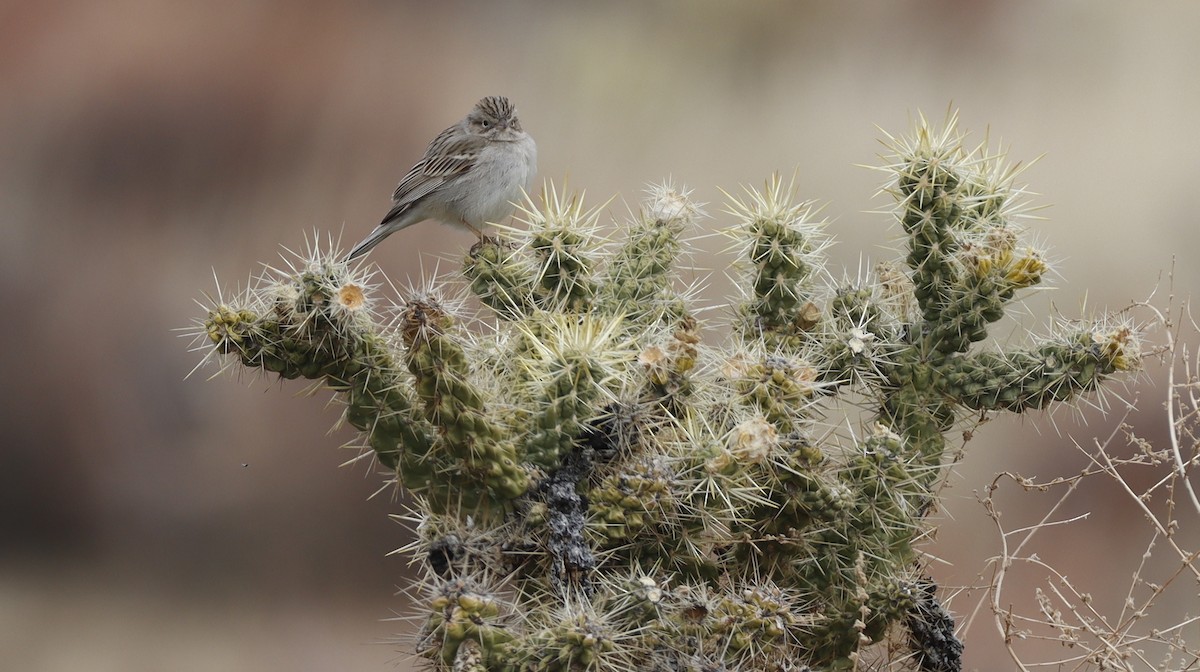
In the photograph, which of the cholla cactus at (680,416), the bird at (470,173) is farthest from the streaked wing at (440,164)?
the cholla cactus at (680,416)

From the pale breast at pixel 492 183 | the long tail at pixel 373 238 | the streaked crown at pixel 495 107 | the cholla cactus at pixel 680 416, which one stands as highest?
the streaked crown at pixel 495 107

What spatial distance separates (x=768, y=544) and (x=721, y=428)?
170mm

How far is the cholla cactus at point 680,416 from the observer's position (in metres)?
1.05

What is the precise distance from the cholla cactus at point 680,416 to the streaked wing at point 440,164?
63cm

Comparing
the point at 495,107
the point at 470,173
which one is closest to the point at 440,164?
the point at 470,173

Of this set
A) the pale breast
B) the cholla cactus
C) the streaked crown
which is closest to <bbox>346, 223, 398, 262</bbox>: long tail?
the pale breast

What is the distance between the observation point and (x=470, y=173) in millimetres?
2074

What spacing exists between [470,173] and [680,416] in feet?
3.42

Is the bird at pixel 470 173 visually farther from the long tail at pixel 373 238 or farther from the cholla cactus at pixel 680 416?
the cholla cactus at pixel 680 416

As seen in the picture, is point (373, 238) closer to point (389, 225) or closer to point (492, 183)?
point (389, 225)

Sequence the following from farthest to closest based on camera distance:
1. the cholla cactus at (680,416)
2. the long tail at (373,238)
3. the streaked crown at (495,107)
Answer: the streaked crown at (495,107)
the long tail at (373,238)
the cholla cactus at (680,416)

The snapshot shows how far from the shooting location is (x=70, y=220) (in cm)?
217

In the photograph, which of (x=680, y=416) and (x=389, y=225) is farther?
(x=389, y=225)

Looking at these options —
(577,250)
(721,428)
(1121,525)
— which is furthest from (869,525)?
(1121,525)
